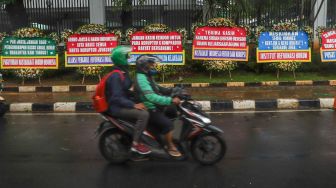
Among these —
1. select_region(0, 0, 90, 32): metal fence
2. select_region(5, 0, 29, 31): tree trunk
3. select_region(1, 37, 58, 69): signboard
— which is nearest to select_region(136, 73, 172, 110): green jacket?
select_region(1, 37, 58, 69): signboard

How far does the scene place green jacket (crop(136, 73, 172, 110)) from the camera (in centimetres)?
469

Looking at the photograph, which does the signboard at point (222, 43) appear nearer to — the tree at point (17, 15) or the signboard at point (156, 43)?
the signboard at point (156, 43)

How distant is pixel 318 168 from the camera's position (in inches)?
188

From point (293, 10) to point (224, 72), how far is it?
3.93 metres

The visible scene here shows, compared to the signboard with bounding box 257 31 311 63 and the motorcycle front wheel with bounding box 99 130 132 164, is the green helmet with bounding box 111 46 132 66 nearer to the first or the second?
the motorcycle front wheel with bounding box 99 130 132 164

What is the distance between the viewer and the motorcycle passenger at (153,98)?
185 inches

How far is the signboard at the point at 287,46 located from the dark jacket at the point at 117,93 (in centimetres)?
743

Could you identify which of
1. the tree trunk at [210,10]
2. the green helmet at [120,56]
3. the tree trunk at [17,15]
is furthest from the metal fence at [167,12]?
the green helmet at [120,56]

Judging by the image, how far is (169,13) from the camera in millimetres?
16234

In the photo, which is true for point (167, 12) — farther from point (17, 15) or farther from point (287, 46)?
point (287, 46)

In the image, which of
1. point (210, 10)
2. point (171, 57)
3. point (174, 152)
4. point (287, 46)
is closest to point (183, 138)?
point (174, 152)

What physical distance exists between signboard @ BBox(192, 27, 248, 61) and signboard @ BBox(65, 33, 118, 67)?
7.77ft

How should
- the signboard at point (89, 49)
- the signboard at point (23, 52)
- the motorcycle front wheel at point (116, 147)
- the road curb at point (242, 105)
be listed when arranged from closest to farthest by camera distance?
the motorcycle front wheel at point (116, 147) < the road curb at point (242, 105) < the signboard at point (89, 49) < the signboard at point (23, 52)

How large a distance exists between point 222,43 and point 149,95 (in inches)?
281
